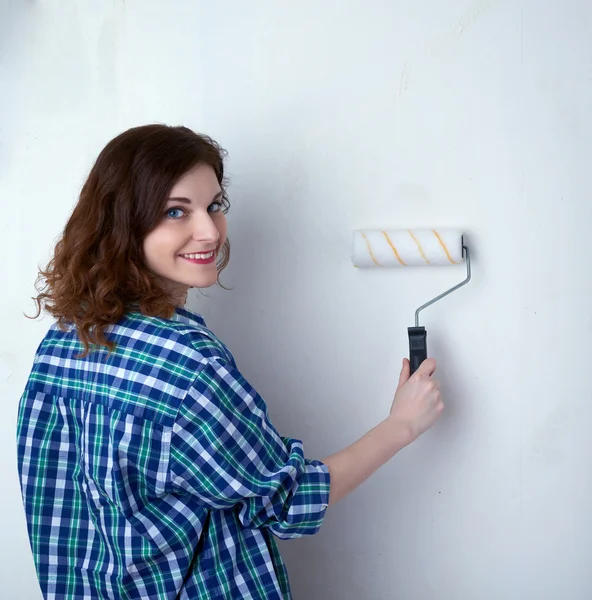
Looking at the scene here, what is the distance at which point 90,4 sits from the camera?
4.04 ft

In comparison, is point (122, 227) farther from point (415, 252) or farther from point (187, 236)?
point (415, 252)

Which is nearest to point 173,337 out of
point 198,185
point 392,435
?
point 198,185

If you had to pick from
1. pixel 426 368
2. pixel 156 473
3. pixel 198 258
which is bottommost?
pixel 156 473

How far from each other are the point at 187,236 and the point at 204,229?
26 millimetres

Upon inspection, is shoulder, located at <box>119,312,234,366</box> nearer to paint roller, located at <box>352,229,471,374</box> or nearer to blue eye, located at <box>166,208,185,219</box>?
Result: blue eye, located at <box>166,208,185,219</box>

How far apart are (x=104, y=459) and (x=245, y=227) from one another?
52 centimetres

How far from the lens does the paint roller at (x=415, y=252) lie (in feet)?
3.42

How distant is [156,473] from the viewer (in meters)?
0.82

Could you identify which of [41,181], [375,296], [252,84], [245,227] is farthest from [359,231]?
[41,181]

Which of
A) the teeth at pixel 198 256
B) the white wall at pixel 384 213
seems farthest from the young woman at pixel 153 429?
the white wall at pixel 384 213

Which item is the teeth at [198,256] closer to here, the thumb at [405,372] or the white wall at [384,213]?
the white wall at [384,213]

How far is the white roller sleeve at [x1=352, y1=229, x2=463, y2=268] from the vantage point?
3.42ft

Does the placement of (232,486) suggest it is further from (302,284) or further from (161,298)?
(302,284)

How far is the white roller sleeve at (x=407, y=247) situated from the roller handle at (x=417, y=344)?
0.11m
